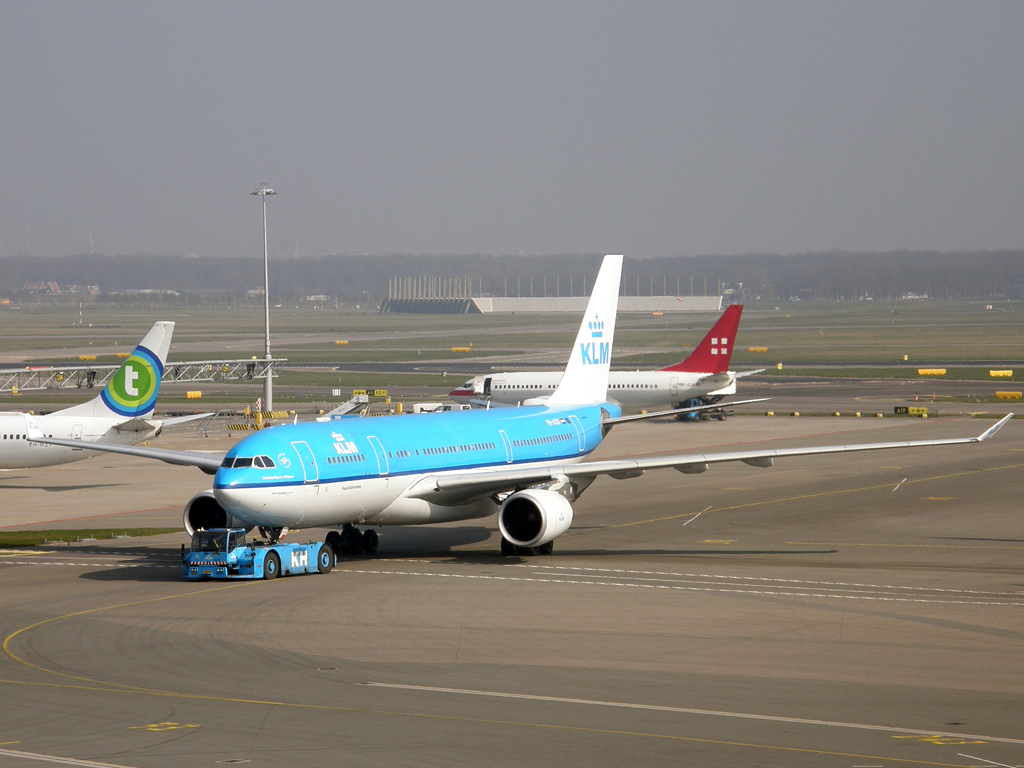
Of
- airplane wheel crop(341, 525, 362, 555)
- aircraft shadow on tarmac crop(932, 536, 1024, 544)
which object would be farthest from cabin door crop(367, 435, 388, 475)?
aircraft shadow on tarmac crop(932, 536, 1024, 544)

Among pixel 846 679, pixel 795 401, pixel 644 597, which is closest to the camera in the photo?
pixel 846 679

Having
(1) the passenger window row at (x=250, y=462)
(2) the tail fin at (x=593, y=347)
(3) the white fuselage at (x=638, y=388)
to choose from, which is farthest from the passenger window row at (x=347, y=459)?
(3) the white fuselage at (x=638, y=388)

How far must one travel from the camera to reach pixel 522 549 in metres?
39.3

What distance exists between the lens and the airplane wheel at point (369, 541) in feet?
137

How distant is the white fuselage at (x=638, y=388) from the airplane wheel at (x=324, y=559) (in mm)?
55607

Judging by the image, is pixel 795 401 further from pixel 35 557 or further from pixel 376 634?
pixel 376 634

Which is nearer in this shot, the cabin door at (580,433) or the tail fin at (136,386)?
the cabin door at (580,433)

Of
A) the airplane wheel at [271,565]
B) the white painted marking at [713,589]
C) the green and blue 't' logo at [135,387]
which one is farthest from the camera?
the green and blue 't' logo at [135,387]

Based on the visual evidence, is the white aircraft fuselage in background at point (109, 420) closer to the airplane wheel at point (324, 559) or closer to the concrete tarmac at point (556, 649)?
the concrete tarmac at point (556, 649)

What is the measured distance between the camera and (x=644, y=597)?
32750 mm

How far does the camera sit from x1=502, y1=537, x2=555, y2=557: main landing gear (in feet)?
129

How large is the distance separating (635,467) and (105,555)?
17.1m

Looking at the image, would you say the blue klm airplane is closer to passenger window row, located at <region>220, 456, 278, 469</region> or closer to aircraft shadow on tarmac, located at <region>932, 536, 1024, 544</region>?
passenger window row, located at <region>220, 456, 278, 469</region>

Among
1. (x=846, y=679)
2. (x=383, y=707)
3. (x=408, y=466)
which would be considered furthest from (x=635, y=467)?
(x=383, y=707)
